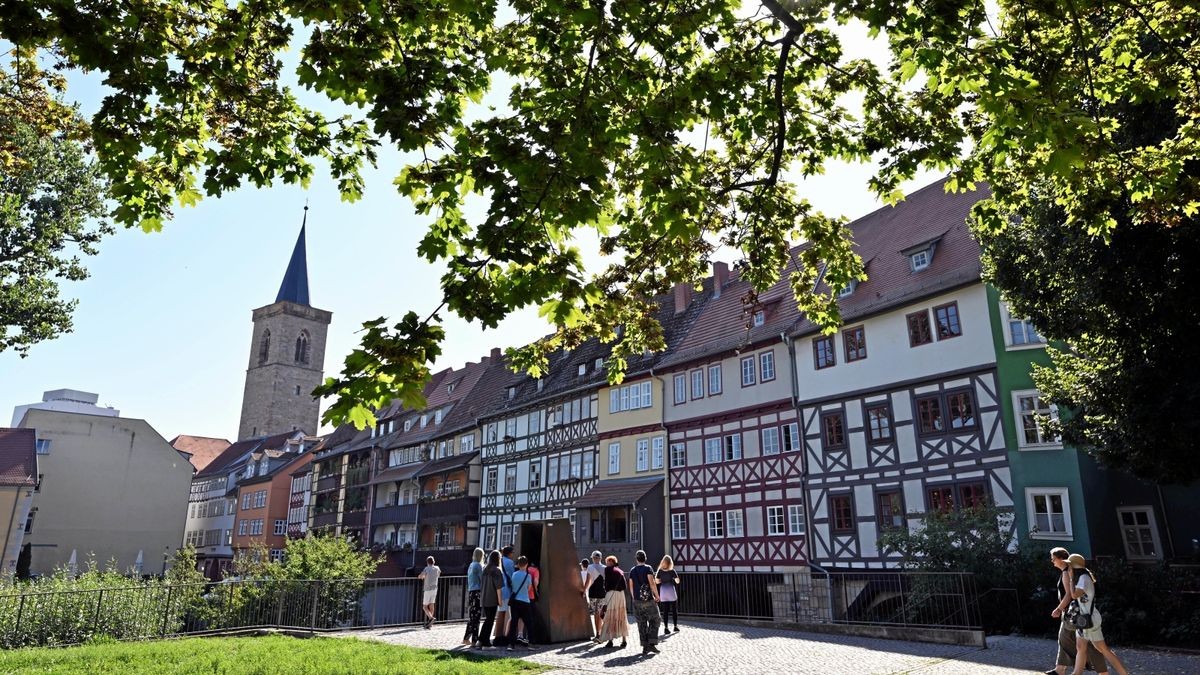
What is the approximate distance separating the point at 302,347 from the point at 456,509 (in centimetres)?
6191

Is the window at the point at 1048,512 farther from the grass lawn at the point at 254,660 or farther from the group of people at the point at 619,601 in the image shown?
the grass lawn at the point at 254,660

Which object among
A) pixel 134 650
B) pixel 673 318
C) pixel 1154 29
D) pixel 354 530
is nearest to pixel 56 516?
pixel 354 530

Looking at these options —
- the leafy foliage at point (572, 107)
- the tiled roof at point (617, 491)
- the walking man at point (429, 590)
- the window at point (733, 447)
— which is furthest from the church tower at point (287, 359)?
the leafy foliage at point (572, 107)

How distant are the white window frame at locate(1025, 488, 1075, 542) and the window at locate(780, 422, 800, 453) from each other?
25.1ft

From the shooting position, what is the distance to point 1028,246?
53.9ft

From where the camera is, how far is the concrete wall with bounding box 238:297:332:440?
92.5 m

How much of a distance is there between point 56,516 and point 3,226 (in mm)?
30859

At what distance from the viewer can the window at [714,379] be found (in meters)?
30.6

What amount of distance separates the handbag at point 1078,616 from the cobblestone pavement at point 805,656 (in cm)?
146

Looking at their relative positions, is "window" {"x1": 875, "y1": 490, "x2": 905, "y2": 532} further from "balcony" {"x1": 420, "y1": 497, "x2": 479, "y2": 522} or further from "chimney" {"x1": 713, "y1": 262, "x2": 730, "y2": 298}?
"balcony" {"x1": 420, "y1": 497, "x2": 479, "y2": 522}

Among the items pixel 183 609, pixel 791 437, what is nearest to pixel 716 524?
pixel 791 437

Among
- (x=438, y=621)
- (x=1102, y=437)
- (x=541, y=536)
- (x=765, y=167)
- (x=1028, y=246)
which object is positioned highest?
(x=1028, y=246)

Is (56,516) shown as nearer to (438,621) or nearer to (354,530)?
(354,530)

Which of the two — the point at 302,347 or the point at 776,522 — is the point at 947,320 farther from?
the point at 302,347
